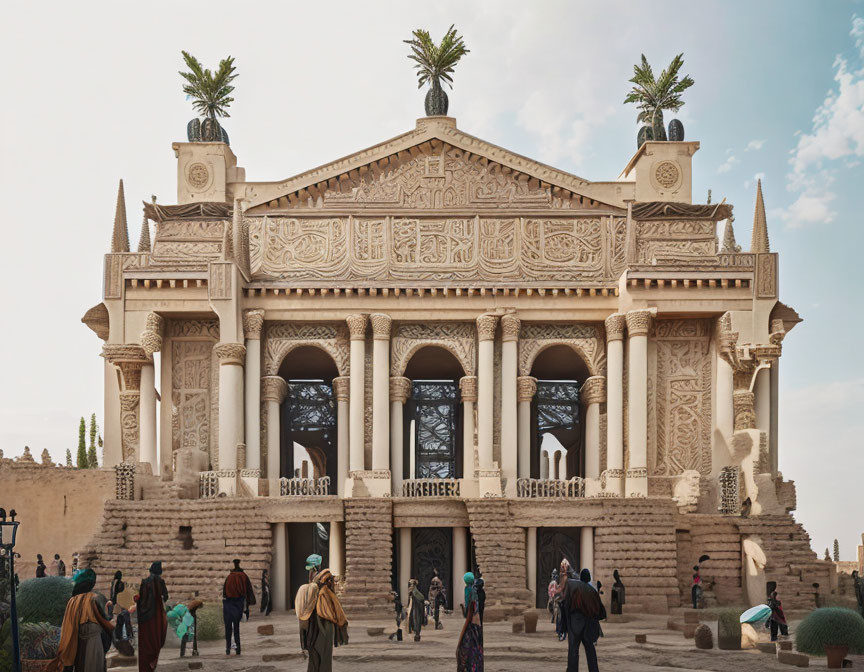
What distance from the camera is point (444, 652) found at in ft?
63.7

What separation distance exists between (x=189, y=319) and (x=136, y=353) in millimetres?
2427

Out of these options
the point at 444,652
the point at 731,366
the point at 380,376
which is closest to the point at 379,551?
the point at 380,376

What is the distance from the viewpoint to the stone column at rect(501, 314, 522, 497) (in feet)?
111

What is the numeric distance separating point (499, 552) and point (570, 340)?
8.61m

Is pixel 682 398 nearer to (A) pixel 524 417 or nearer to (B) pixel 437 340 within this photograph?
(A) pixel 524 417

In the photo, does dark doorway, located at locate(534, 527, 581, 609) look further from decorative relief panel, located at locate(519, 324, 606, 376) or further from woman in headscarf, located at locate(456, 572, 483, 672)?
woman in headscarf, located at locate(456, 572, 483, 672)

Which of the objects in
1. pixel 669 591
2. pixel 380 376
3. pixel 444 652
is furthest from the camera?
pixel 380 376

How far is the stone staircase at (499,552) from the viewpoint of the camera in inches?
1110

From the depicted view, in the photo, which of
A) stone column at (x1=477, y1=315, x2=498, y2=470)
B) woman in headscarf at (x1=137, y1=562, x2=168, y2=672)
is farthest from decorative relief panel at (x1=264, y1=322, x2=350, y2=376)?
woman in headscarf at (x1=137, y1=562, x2=168, y2=672)

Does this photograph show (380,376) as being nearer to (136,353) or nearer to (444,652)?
(136,353)

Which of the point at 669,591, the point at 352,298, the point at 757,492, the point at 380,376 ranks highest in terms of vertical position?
the point at 352,298

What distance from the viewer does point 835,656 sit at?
56.2 feet

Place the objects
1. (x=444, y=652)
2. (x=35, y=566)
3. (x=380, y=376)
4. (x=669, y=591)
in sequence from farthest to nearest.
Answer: (x=380, y=376), (x=35, y=566), (x=669, y=591), (x=444, y=652)

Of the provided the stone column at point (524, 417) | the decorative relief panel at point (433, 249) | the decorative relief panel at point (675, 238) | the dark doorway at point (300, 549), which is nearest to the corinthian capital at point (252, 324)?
the decorative relief panel at point (433, 249)
